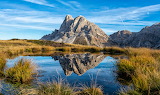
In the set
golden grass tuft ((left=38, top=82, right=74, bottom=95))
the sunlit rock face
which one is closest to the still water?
the sunlit rock face

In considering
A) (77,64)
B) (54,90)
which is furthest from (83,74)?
(54,90)

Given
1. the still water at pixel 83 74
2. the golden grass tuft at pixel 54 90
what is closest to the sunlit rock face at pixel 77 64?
the still water at pixel 83 74

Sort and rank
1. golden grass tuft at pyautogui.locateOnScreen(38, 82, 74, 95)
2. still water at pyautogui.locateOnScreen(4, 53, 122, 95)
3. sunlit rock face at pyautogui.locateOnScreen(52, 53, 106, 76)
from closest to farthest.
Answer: golden grass tuft at pyautogui.locateOnScreen(38, 82, 74, 95) → still water at pyautogui.locateOnScreen(4, 53, 122, 95) → sunlit rock face at pyautogui.locateOnScreen(52, 53, 106, 76)

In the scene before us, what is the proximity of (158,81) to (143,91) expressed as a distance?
1.98 ft

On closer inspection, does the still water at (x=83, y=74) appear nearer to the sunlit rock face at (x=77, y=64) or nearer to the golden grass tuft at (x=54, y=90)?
the sunlit rock face at (x=77, y=64)

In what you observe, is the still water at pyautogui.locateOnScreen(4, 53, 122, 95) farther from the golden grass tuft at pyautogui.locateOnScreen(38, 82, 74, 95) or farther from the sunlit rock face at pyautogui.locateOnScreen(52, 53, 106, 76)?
the golden grass tuft at pyautogui.locateOnScreen(38, 82, 74, 95)

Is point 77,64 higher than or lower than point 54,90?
lower

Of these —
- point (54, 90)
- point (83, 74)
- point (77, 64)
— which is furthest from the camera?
point (77, 64)

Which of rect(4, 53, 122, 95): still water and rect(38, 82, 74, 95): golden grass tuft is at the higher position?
rect(38, 82, 74, 95): golden grass tuft

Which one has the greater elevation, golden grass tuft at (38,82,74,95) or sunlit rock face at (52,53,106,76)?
golden grass tuft at (38,82,74,95)

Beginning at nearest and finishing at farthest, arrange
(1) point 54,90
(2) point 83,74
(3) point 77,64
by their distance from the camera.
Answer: (1) point 54,90
(2) point 83,74
(3) point 77,64

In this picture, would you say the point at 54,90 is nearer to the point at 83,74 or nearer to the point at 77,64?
the point at 83,74

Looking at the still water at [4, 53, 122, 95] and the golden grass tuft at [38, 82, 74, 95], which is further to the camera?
the still water at [4, 53, 122, 95]

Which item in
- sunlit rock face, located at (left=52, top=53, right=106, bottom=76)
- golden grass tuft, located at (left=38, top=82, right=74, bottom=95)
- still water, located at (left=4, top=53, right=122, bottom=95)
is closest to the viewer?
golden grass tuft, located at (left=38, top=82, right=74, bottom=95)
